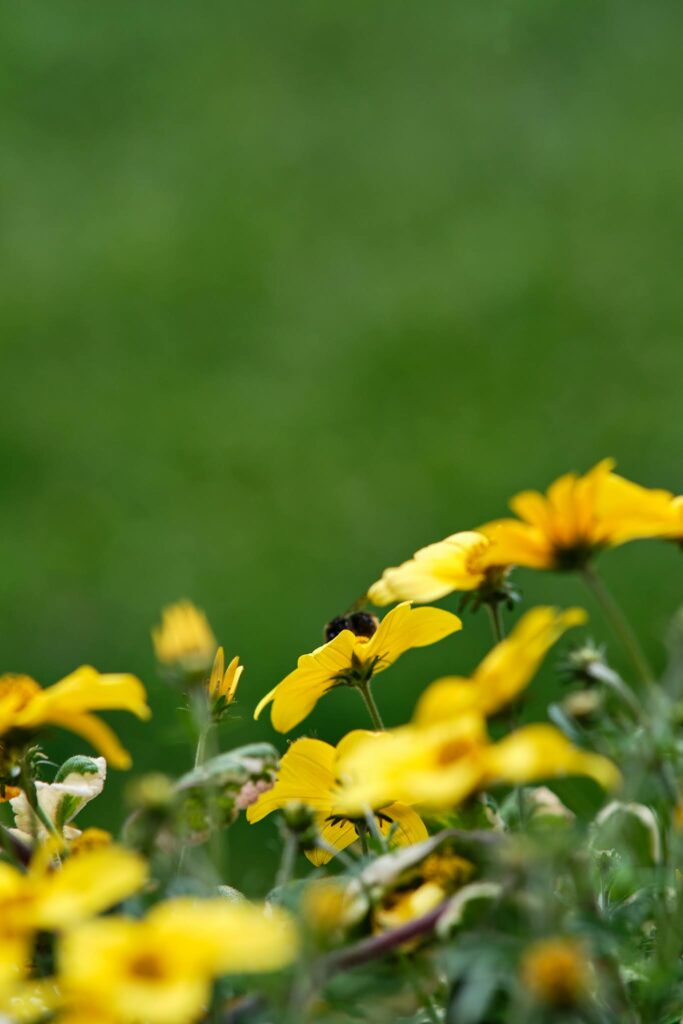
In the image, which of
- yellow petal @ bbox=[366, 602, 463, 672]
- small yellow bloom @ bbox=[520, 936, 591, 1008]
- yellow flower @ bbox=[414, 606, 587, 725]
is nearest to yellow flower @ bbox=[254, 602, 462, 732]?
yellow petal @ bbox=[366, 602, 463, 672]

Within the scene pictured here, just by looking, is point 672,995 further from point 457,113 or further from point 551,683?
point 457,113

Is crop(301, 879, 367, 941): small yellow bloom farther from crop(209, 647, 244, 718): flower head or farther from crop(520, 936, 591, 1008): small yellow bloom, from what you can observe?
crop(209, 647, 244, 718): flower head

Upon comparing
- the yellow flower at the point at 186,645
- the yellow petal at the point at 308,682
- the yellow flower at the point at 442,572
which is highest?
the yellow flower at the point at 442,572

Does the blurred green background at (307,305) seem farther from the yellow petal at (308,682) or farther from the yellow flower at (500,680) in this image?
the yellow flower at (500,680)

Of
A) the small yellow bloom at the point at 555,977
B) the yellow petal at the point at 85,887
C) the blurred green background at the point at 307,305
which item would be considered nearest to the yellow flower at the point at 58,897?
the yellow petal at the point at 85,887

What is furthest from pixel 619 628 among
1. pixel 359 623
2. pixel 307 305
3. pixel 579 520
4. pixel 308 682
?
pixel 307 305

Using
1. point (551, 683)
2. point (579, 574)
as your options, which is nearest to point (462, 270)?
point (551, 683)
